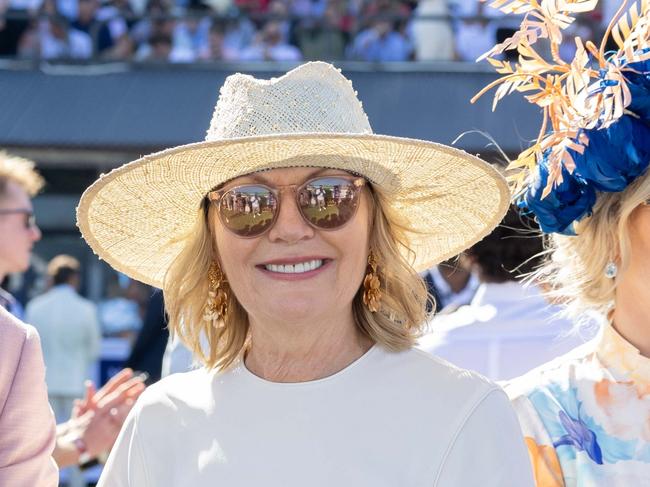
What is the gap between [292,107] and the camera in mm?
2678

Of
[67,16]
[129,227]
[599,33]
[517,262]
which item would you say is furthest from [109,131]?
[129,227]

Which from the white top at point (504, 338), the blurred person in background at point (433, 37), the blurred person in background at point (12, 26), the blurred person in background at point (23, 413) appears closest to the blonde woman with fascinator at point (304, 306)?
the blurred person in background at point (23, 413)

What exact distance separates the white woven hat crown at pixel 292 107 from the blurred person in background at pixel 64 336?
6.57m

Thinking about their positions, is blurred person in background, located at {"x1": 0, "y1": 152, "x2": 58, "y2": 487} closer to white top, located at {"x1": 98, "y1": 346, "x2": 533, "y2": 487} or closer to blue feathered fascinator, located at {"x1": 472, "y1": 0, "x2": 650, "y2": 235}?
white top, located at {"x1": 98, "y1": 346, "x2": 533, "y2": 487}

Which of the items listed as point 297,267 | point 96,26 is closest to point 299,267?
point 297,267

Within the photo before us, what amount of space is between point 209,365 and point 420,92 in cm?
1071

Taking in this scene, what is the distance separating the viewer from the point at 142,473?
2.60 m

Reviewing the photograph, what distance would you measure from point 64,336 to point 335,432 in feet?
22.5

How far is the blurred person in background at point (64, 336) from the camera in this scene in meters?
9.07

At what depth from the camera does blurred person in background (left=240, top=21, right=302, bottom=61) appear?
13.8 m

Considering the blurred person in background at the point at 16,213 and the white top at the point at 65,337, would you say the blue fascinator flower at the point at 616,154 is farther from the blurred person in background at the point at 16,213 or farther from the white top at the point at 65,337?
the white top at the point at 65,337

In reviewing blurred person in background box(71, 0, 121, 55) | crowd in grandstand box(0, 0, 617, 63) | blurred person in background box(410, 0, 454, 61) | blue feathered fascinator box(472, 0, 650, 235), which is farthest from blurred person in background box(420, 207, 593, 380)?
blurred person in background box(71, 0, 121, 55)

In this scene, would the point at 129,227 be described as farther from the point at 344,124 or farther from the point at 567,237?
the point at 567,237

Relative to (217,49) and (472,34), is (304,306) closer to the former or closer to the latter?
(472,34)
